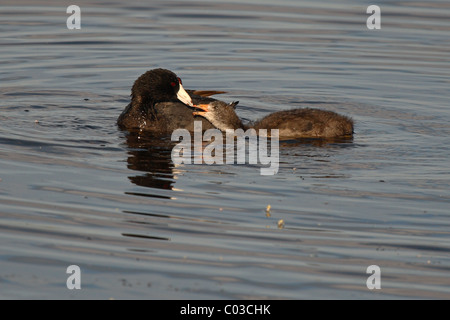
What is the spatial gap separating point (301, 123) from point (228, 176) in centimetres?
224

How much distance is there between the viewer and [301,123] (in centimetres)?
1087

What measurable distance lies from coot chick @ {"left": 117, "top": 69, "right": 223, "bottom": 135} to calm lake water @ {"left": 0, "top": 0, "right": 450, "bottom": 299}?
50 centimetres

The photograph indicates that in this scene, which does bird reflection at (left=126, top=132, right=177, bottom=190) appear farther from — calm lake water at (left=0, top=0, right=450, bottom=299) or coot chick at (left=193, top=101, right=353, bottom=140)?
coot chick at (left=193, top=101, right=353, bottom=140)

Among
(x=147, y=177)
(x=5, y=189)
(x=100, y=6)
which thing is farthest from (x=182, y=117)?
(x=100, y=6)

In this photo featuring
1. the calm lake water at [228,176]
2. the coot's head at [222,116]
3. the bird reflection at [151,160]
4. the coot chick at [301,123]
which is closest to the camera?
the calm lake water at [228,176]

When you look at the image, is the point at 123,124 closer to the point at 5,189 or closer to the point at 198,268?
the point at 5,189

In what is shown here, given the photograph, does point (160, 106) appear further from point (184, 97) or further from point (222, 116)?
point (222, 116)

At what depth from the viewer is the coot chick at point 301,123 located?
1088 centimetres

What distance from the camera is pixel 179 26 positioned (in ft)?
59.8

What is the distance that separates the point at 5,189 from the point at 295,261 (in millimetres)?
3185

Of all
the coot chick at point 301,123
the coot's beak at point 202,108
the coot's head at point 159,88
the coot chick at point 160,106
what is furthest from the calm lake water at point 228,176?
the coot's beak at point 202,108

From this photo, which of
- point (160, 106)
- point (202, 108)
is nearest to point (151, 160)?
point (202, 108)

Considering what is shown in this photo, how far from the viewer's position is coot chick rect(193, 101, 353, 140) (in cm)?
1088

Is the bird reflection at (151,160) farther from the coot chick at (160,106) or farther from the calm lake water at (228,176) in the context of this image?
the coot chick at (160,106)
